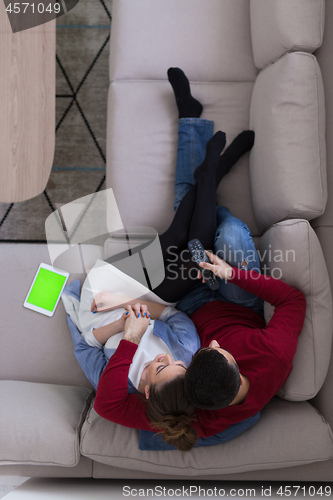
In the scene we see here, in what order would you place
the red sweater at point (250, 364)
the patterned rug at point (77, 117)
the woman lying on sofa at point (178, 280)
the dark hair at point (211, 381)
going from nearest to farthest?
1. the dark hair at point (211, 381)
2. the red sweater at point (250, 364)
3. the woman lying on sofa at point (178, 280)
4. the patterned rug at point (77, 117)

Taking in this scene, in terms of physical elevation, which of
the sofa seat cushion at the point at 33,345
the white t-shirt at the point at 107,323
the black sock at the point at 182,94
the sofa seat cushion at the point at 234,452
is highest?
the black sock at the point at 182,94

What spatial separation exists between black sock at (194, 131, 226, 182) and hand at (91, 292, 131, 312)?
55 centimetres

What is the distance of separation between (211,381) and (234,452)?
0.38 metres

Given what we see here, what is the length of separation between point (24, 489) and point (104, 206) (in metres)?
1.23

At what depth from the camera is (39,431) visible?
1.14 meters

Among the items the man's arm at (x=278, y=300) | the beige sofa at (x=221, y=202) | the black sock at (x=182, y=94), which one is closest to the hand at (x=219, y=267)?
the man's arm at (x=278, y=300)

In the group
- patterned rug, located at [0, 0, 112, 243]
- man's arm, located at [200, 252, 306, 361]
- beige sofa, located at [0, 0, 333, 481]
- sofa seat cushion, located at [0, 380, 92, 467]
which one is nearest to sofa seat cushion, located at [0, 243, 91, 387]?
beige sofa, located at [0, 0, 333, 481]

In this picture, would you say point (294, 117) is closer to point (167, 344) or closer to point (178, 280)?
point (178, 280)

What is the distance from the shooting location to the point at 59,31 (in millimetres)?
1869

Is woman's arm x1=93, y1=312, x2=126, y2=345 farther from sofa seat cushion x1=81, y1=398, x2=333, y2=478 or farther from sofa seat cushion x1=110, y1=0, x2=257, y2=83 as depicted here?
sofa seat cushion x1=110, y1=0, x2=257, y2=83

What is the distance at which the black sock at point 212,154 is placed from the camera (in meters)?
1.34

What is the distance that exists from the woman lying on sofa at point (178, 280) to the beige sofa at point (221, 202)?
8cm

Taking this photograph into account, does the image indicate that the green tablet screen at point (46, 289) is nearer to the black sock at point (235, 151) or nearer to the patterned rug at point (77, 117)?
the patterned rug at point (77, 117)

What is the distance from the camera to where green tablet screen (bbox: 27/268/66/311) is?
4.49 ft
